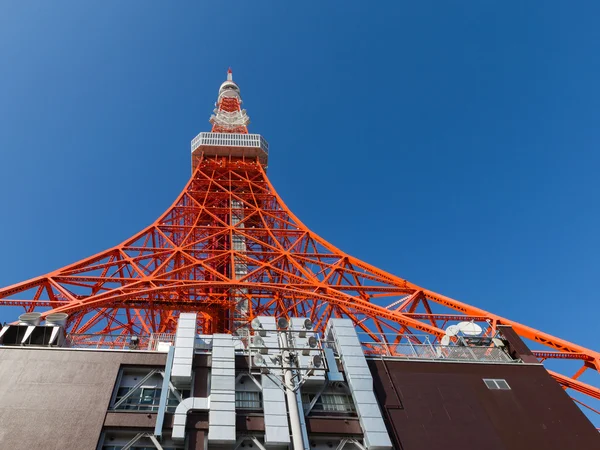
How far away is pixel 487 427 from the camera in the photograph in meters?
12.2

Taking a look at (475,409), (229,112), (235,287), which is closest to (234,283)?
(235,287)

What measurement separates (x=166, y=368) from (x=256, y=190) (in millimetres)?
20433

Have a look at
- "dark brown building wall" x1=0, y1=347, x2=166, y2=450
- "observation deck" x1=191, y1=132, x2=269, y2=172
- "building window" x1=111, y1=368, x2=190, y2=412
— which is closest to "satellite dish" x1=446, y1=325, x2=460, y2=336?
"building window" x1=111, y1=368, x2=190, y2=412

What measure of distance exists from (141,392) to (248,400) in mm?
2726

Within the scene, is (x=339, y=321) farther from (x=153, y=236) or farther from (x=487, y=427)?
(x=153, y=236)

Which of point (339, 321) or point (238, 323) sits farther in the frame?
point (238, 323)

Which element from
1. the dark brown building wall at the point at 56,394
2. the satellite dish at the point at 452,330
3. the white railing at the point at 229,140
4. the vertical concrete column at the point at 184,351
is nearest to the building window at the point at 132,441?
the dark brown building wall at the point at 56,394

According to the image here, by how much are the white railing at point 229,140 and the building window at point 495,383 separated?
23.6 meters

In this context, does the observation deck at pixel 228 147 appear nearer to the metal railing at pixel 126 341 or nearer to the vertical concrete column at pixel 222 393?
the metal railing at pixel 126 341

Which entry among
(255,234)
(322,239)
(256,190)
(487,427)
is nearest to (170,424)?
(487,427)

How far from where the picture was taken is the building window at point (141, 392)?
12086 millimetres

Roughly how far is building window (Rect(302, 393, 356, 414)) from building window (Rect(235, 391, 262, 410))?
3.83 ft

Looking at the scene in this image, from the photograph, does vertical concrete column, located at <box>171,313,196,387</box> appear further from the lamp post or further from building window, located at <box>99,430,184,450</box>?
the lamp post

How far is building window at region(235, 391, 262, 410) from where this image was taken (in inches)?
493
